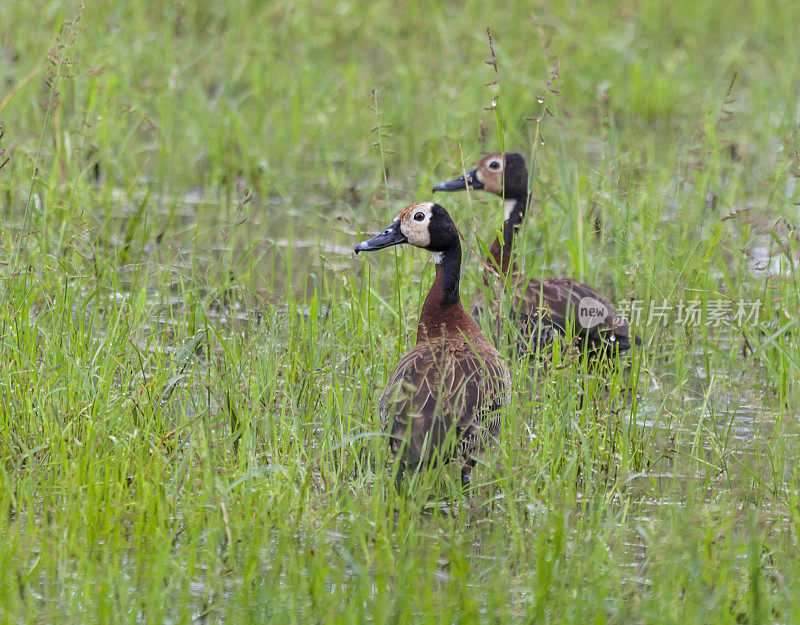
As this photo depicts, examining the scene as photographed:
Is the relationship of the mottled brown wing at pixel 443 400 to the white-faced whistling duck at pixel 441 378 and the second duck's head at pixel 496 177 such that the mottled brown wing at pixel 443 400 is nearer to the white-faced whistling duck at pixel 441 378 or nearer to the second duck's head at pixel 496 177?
the white-faced whistling duck at pixel 441 378

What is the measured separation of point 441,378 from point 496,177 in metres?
2.81

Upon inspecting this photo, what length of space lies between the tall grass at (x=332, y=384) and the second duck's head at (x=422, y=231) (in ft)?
0.40

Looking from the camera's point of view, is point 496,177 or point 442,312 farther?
point 496,177

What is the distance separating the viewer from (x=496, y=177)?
21.9 feet

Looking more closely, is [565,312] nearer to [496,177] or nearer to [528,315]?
[528,315]

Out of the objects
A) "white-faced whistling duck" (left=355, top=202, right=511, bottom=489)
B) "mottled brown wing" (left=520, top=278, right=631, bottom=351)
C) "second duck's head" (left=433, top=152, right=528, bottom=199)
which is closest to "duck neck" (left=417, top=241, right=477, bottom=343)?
"white-faced whistling duck" (left=355, top=202, right=511, bottom=489)

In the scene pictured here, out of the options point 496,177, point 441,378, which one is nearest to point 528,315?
point 496,177

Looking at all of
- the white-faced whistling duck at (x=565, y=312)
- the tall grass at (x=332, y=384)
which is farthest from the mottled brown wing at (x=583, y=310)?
the tall grass at (x=332, y=384)

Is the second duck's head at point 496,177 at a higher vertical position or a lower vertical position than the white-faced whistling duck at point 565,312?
higher

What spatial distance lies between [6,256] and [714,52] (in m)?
7.94

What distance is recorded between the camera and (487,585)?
3.46m

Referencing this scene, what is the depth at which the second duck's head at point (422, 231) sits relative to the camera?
197 inches

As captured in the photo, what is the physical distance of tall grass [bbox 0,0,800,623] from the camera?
342 centimetres

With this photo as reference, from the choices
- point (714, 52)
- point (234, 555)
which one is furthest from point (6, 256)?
point (714, 52)
